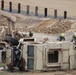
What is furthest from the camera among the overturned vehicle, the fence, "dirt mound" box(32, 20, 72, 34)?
the fence

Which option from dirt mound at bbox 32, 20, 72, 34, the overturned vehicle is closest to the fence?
dirt mound at bbox 32, 20, 72, 34

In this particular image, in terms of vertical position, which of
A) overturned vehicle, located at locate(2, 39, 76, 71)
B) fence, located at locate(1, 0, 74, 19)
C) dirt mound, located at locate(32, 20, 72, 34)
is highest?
fence, located at locate(1, 0, 74, 19)

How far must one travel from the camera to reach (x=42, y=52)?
59.6 feet

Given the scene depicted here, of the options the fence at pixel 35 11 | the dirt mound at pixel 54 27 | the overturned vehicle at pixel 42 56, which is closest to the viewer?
the overturned vehicle at pixel 42 56

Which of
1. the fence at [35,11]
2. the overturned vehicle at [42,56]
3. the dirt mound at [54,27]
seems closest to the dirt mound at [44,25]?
the dirt mound at [54,27]

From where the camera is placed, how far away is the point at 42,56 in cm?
1814

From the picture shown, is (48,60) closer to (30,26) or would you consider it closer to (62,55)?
(62,55)

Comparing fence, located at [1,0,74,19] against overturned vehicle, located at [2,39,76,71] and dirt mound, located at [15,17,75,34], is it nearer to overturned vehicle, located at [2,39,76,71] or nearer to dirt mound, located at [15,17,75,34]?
dirt mound, located at [15,17,75,34]

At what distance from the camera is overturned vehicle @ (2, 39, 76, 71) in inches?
715

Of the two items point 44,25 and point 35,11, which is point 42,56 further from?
point 35,11

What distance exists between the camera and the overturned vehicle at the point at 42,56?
18.2 meters

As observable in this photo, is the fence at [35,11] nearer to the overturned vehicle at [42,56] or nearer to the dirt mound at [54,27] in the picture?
the dirt mound at [54,27]

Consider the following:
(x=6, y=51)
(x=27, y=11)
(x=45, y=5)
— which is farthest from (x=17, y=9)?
(x=6, y=51)

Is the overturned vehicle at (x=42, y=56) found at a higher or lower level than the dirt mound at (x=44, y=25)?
lower
